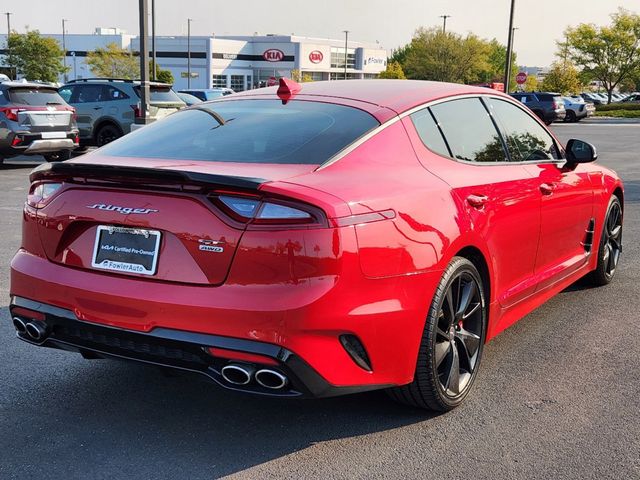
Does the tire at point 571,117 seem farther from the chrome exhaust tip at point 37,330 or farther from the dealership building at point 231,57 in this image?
the dealership building at point 231,57

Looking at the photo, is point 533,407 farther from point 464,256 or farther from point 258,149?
point 258,149

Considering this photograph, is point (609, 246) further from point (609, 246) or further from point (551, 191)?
point (551, 191)

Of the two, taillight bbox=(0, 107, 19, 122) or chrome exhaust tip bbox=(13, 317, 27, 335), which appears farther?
taillight bbox=(0, 107, 19, 122)

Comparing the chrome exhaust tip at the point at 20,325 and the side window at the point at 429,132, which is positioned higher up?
the side window at the point at 429,132

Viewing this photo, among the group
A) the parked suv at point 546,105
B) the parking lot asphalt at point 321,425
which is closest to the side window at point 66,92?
the parking lot asphalt at point 321,425

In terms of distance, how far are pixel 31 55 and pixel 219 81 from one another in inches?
1230

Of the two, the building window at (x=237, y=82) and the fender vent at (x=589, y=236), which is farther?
the building window at (x=237, y=82)

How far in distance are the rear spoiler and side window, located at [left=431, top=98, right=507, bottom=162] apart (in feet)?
4.66

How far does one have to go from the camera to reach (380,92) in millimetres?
4066

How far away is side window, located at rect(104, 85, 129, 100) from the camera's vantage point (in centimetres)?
1766

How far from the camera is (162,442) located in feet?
11.0

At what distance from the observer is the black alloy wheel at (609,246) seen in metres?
5.92

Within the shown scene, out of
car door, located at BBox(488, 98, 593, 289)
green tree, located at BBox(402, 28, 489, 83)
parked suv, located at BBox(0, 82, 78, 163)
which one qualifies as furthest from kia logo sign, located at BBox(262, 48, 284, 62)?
car door, located at BBox(488, 98, 593, 289)

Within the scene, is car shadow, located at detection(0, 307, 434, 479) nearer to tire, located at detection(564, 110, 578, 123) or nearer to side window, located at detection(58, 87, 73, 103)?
side window, located at detection(58, 87, 73, 103)
